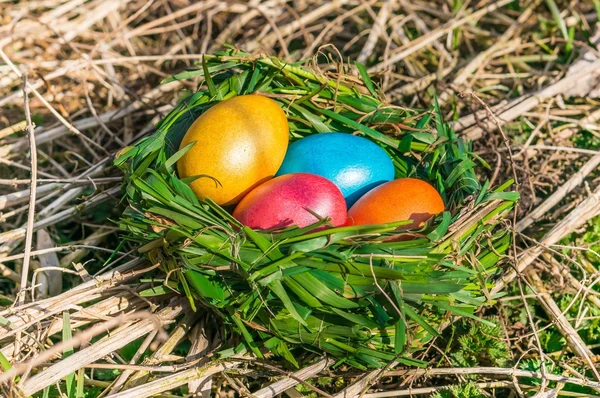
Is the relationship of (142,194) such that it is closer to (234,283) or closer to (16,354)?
(234,283)

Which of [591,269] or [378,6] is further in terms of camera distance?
[378,6]

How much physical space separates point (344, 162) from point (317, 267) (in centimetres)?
54

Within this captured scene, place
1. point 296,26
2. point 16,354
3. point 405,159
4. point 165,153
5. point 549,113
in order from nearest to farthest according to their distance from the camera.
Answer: point 16,354, point 165,153, point 405,159, point 549,113, point 296,26

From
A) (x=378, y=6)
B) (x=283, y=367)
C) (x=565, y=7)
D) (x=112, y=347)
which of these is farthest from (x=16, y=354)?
(x=565, y=7)

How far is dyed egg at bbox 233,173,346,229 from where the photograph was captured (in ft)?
6.65

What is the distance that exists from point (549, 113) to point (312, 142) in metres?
1.37

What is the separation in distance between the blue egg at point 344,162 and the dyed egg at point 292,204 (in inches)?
6.8

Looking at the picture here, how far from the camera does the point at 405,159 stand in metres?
2.52

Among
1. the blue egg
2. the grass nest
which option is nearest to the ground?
the grass nest

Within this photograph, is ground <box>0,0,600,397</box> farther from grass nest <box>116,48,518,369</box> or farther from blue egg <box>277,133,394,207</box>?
blue egg <box>277,133,394,207</box>

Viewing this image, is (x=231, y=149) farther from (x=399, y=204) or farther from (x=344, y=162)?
(x=399, y=204)

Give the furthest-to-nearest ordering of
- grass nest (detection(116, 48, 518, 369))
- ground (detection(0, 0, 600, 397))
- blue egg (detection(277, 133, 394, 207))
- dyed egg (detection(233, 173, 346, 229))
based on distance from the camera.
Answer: blue egg (detection(277, 133, 394, 207)), ground (detection(0, 0, 600, 397)), dyed egg (detection(233, 173, 346, 229)), grass nest (detection(116, 48, 518, 369))

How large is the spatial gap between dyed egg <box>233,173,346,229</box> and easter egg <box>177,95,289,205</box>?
0.33 ft

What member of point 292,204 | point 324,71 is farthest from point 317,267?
point 324,71
